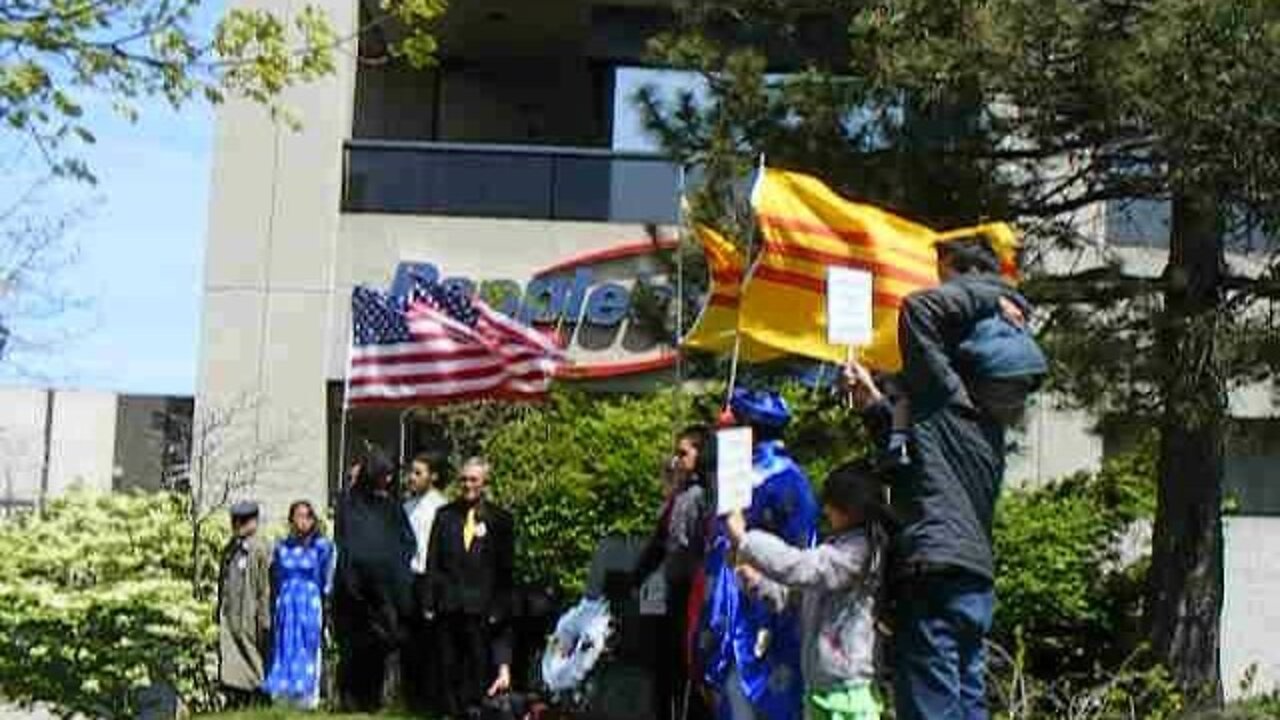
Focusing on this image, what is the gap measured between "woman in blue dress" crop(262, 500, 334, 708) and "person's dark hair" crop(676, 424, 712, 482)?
329 cm

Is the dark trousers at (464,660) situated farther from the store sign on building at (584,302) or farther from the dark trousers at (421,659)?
the store sign on building at (584,302)

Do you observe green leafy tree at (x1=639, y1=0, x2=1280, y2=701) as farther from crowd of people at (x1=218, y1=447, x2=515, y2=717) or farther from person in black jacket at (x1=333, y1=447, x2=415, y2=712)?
person in black jacket at (x1=333, y1=447, x2=415, y2=712)

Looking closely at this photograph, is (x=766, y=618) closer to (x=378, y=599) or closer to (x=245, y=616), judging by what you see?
(x=378, y=599)

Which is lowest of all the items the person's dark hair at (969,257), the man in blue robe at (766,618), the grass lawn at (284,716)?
the grass lawn at (284,716)

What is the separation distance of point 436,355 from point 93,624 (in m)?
4.37

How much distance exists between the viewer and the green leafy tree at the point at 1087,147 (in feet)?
31.0

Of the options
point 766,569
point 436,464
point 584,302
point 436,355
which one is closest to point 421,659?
point 436,464

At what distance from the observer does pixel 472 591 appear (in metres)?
11.4

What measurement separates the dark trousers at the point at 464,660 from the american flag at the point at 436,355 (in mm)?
3818

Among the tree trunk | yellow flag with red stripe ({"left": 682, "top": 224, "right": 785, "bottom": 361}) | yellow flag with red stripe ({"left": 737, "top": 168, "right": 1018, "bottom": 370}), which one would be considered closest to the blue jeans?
yellow flag with red stripe ({"left": 737, "top": 168, "right": 1018, "bottom": 370})

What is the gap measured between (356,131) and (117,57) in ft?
46.2

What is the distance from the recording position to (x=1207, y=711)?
33.6 ft

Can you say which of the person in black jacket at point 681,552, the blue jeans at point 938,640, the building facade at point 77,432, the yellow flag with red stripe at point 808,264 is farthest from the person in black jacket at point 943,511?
the building facade at point 77,432

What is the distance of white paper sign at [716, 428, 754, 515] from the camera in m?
6.59
